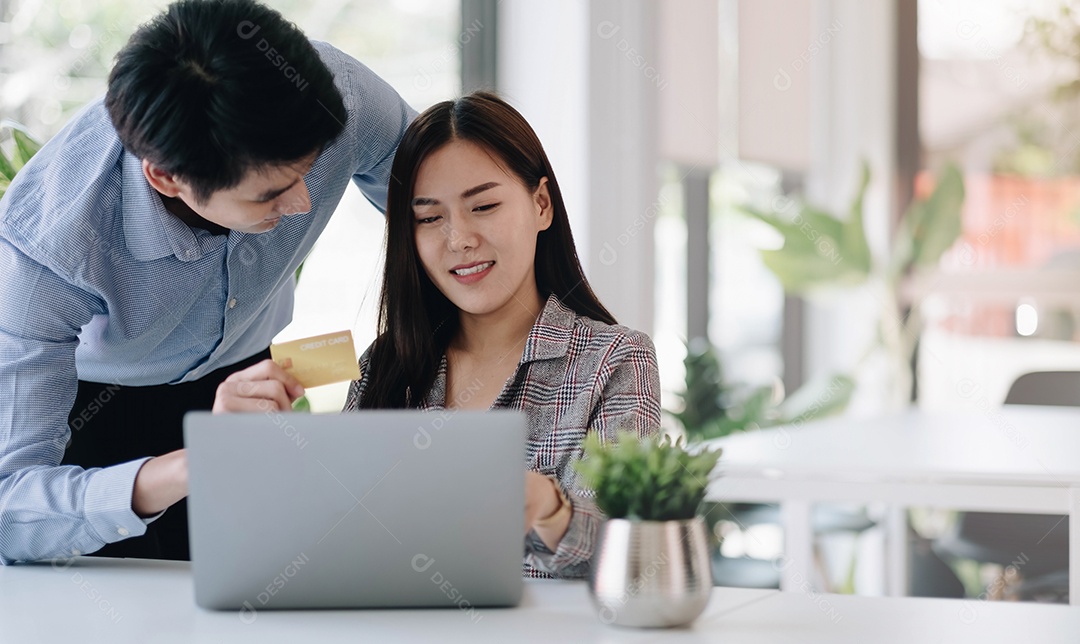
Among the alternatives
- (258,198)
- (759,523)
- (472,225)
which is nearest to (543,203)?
(472,225)

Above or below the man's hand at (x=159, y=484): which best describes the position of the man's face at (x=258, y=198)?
above

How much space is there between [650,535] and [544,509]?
0.24 m

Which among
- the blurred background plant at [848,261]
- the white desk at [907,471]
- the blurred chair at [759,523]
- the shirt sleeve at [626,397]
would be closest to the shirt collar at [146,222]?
the shirt sleeve at [626,397]

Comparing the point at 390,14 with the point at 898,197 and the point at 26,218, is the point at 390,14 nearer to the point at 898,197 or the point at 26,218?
the point at 26,218

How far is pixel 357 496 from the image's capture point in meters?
1.11

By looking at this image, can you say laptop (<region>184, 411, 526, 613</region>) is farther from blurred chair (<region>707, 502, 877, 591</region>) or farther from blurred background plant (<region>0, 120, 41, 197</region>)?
blurred chair (<region>707, 502, 877, 591</region>)

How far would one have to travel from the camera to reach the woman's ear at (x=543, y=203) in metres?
1.77

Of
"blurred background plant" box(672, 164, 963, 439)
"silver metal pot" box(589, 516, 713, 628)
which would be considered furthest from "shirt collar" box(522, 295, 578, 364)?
"blurred background plant" box(672, 164, 963, 439)

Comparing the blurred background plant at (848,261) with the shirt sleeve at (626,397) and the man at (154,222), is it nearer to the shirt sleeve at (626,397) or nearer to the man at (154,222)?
the shirt sleeve at (626,397)

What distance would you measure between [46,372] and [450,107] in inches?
29.0

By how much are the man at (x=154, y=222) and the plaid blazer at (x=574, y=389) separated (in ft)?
1.45

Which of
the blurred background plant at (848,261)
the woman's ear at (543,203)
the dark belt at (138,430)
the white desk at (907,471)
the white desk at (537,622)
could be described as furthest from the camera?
the blurred background plant at (848,261)

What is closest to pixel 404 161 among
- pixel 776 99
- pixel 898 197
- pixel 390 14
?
pixel 390 14

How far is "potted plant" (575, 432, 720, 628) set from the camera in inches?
43.3
